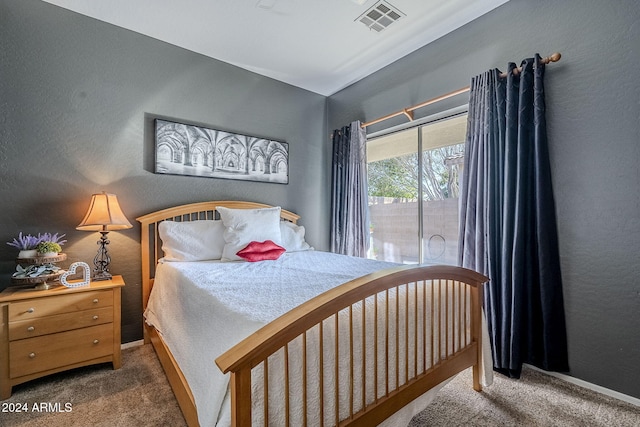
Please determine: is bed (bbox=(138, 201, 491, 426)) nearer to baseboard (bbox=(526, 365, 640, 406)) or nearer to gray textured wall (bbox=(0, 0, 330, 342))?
baseboard (bbox=(526, 365, 640, 406))

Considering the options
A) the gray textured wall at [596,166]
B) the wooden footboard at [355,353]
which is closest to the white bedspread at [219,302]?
the wooden footboard at [355,353]

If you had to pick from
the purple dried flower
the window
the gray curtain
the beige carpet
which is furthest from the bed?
the gray curtain

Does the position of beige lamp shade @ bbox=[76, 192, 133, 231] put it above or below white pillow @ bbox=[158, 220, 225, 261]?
above

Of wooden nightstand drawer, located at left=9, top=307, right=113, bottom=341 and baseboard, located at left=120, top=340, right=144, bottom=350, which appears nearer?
wooden nightstand drawer, located at left=9, top=307, right=113, bottom=341

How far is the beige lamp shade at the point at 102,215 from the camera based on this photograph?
206 cm

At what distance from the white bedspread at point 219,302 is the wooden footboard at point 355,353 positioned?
5.5 inches

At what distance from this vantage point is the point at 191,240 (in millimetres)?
2426

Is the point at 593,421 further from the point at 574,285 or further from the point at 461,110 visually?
the point at 461,110

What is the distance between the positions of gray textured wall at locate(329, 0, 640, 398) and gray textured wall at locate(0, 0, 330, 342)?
8.41 ft

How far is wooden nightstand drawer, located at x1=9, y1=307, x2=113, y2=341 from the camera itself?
1.73 meters

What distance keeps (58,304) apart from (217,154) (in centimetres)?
168

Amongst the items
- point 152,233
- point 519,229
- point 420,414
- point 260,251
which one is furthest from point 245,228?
point 519,229

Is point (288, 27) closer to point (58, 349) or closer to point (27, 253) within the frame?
point (27, 253)

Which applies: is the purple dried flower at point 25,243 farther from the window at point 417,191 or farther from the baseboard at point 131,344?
the window at point 417,191
